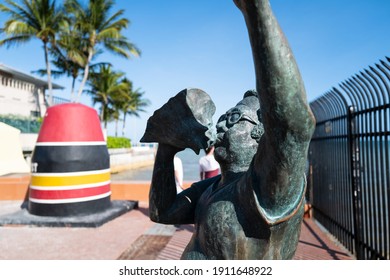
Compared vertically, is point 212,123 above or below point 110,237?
above

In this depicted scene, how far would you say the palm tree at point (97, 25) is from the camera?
2369cm

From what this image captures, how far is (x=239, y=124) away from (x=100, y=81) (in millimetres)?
36258

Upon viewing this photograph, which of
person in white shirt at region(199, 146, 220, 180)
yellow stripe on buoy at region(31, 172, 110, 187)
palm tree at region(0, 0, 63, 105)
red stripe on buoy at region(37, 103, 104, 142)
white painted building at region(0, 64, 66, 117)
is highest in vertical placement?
palm tree at region(0, 0, 63, 105)

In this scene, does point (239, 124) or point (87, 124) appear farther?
point (87, 124)

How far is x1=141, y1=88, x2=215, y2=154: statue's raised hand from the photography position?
4.73 ft

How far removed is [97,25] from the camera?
946 inches

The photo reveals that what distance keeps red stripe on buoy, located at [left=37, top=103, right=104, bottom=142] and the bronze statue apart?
6.34 meters

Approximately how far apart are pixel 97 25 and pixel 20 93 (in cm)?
813

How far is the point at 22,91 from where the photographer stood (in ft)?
84.2

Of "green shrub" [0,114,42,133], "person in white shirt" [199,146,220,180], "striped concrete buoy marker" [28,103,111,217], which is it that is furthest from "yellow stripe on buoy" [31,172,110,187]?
"green shrub" [0,114,42,133]

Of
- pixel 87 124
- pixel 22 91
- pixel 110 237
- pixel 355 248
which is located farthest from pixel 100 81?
pixel 355 248

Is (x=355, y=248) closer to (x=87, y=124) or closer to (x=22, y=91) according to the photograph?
(x=87, y=124)

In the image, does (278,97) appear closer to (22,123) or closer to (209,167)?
(209,167)

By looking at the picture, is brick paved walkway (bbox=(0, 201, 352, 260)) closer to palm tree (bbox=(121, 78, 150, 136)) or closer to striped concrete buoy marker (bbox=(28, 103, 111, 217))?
striped concrete buoy marker (bbox=(28, 103, 111, 217))
